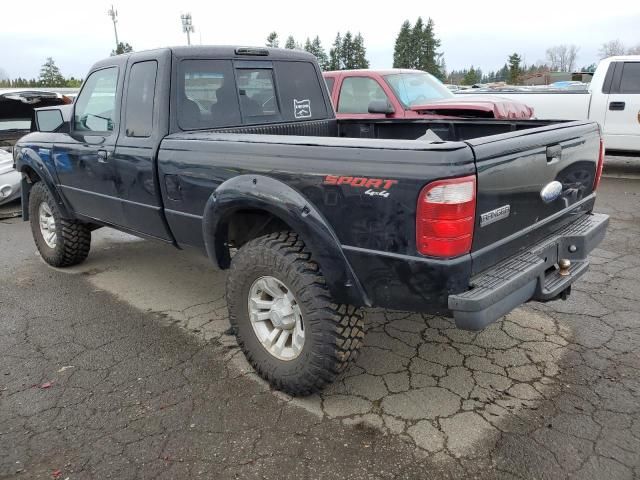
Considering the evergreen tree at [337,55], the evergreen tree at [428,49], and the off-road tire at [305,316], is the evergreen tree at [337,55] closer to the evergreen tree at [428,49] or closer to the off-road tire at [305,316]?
the evergreen tree at [428,49]

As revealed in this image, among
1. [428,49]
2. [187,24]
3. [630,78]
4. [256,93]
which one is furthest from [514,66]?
[256,93]

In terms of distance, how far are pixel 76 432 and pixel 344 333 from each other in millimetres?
1463

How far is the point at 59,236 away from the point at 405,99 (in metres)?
4.63

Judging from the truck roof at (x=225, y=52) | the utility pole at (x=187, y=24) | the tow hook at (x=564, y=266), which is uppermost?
the utility pole at (x=187, y=24)

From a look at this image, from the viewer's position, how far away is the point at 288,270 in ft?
8.96

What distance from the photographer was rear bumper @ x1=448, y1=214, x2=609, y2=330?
7.53 feet

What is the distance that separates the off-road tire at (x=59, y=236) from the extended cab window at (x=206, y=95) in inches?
78.3

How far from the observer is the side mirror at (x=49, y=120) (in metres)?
4.62

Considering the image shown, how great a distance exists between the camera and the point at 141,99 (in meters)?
3.66

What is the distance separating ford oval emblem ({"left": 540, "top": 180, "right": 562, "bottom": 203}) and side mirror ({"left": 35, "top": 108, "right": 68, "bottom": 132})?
12.8 ft

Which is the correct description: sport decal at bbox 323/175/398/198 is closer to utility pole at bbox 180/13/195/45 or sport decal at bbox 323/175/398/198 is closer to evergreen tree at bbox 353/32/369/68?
utility pole at bbox 180/13/195/45

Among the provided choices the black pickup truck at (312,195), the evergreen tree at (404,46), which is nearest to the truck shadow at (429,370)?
the black pickup truck at (312,195)

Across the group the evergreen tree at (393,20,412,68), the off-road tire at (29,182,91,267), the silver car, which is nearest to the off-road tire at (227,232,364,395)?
the off-road tire at (29,182,91,267)

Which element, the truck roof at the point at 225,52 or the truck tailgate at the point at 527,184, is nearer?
the truck tailgate at the point at 527,184
